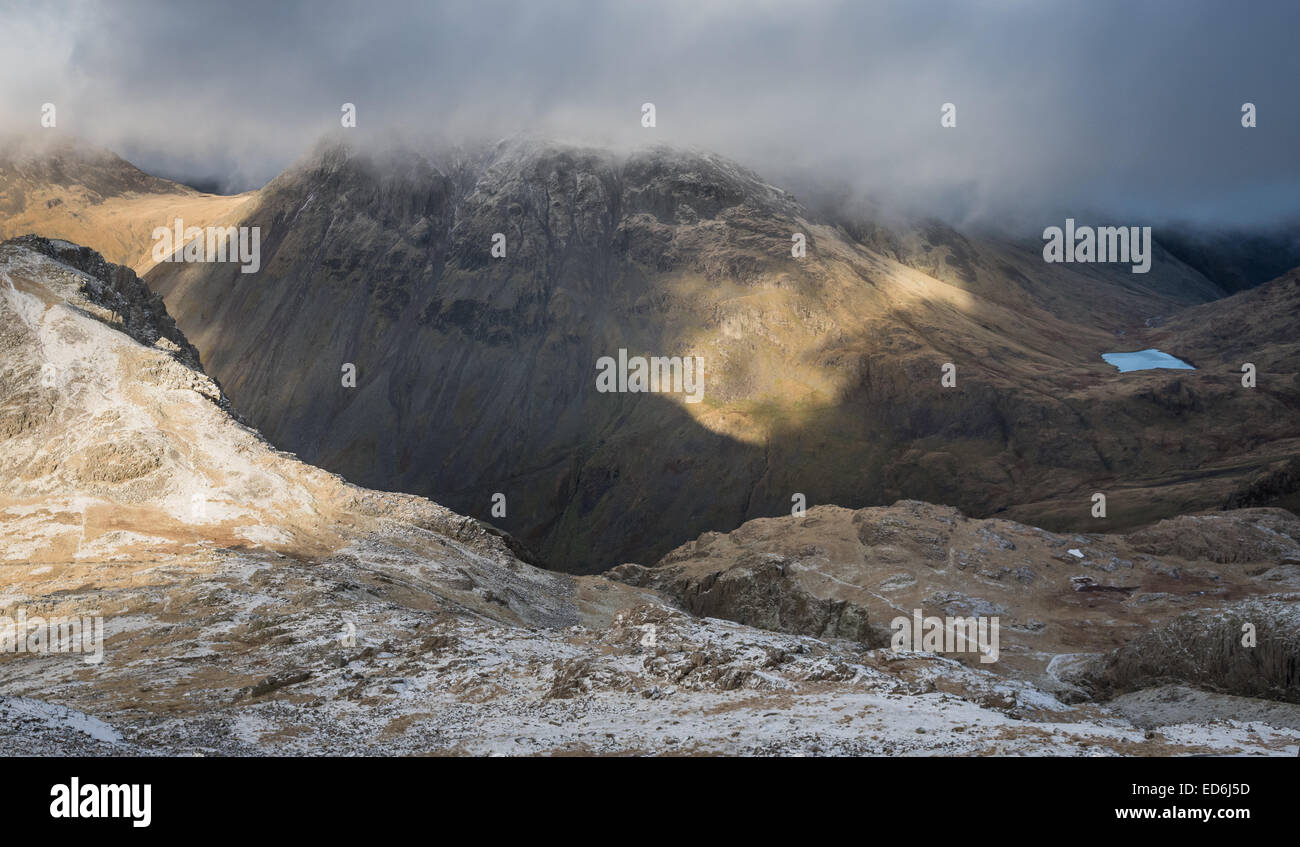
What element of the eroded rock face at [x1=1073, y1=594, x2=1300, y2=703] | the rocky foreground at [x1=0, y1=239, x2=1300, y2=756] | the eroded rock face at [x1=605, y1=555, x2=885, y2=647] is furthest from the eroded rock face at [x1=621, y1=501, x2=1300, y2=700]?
the eroded rock face at [x1=1073, y1=594, x2=1300, y2=703]

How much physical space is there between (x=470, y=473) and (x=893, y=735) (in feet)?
575

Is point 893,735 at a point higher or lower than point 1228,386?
lower

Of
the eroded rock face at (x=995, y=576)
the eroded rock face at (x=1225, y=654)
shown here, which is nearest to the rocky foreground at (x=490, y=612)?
the eroded rock face at (x=1225, y=654)

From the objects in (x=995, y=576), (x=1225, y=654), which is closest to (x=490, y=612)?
(x=1225, y=654)

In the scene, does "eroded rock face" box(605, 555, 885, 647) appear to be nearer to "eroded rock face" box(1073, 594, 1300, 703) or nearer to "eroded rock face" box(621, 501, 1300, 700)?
"eroded rock face" box(621, 501, 1300, 700)

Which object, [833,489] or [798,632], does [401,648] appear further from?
[833,489]

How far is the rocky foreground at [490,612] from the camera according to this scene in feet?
89.7

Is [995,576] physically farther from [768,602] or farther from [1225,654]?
[1225,654]

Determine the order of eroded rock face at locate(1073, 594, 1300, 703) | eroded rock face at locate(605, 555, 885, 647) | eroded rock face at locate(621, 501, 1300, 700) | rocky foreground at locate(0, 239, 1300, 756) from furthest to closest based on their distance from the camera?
eroded rock face at locate(605, 555, 885, 647), eroded rock face at locate(621, 501, 1300, 700), eroded rock face at locate(1073, 594, 1300, 703), rocky foreground at locate(0, 239, 1300, 756)

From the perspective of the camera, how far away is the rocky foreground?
2733 centimetres
